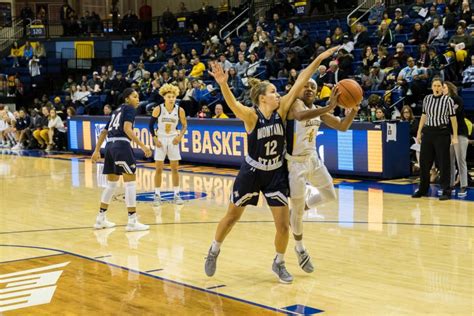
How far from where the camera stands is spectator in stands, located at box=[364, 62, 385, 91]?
16.2 meters

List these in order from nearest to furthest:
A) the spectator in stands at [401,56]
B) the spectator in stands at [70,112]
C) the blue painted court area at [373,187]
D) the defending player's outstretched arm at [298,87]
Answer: the defending player's outstretched arm at [298,87]
the blue painted court area at [373,187]
the spectator in stands at [401,56]
the spectator in stands at [70,112]

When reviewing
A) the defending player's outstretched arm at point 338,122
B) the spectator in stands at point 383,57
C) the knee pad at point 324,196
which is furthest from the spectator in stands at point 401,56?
the defending player's outstretched arm at point 338,122

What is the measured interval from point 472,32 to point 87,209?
30.4 feet

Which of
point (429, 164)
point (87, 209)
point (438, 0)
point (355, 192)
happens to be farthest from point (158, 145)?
point (438, 0)

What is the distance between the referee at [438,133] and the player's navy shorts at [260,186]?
206 inches

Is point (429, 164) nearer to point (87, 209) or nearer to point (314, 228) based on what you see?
point (314, 228)

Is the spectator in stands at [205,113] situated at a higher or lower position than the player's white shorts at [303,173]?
higher

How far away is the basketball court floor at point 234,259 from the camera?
19.4ft

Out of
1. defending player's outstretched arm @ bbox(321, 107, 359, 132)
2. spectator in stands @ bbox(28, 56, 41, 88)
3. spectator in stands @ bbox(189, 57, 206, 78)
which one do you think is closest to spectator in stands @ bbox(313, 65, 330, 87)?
spectator in stands @ bbox(189, 57, 206, 78)

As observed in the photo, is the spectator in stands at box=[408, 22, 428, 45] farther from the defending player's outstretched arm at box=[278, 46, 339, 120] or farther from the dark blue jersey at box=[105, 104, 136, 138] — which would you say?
the defending player's outstretched arm at box=[278, 46, 339, 120]

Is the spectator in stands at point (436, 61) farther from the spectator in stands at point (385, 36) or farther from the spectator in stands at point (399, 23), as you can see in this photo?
the spectator in stands at point (399, 23)

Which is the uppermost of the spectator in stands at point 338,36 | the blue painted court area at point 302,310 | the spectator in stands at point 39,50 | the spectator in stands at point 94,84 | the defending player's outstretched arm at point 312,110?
the spectator in stands at point 39,50

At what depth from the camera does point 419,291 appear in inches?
241

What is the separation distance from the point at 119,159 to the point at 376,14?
12906 mm
